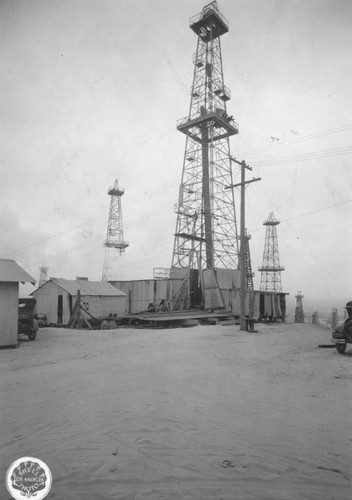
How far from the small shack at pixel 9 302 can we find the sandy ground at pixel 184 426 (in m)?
3.76

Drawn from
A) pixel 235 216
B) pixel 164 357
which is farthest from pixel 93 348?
pixel 235 216

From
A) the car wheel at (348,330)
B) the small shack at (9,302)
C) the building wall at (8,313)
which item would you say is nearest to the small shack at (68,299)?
the small shack at (9,302)

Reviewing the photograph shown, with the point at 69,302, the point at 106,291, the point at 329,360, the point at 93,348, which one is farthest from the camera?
the point at 106,291

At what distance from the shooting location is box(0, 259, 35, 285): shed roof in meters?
13.3

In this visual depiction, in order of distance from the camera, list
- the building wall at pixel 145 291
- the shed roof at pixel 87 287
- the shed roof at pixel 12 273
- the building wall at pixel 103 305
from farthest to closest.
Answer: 1. the building wall at pixel 145 291
2. the building wall at pixel 103 305
3. the shed roof at pixel 87 287
4. the shed roof at pixel 12 273

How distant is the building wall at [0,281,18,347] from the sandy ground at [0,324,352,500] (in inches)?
147

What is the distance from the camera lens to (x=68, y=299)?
22859 mm

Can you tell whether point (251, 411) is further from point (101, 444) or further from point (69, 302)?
point (69, 302)

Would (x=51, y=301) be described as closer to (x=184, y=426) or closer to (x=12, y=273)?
(x=12, y=273)

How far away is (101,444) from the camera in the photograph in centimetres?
419

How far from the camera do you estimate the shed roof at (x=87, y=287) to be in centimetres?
2327

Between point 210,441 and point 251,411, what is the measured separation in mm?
1307

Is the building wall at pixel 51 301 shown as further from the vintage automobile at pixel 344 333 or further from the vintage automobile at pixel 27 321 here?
the vintage automobile at pixel 344 333

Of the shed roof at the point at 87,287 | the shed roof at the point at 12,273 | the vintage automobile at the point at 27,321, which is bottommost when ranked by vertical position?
the vintage automobile at the point at 27,321
